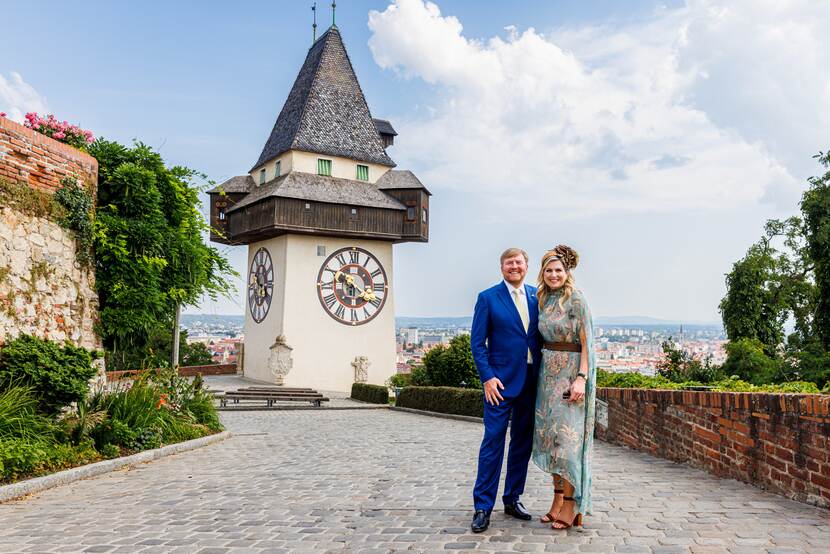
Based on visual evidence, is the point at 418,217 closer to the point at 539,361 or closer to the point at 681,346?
the point at 681,346

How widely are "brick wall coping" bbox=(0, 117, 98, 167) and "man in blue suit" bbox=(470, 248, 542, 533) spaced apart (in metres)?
6.21

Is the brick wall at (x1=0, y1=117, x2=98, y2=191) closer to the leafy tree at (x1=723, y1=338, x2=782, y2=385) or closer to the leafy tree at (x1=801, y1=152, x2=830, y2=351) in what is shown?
the leafy tree at (x1=723, y1=338, x2=782, y2=385)

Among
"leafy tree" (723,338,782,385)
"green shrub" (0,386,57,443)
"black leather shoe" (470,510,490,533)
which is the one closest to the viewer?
"black leather shoe" (470,510,490,533)

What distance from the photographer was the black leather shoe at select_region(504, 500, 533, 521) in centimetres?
538

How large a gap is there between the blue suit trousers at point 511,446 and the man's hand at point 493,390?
0.06 meters

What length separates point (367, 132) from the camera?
109ft

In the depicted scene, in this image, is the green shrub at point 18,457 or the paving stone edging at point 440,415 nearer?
the green shrub at point 18,457

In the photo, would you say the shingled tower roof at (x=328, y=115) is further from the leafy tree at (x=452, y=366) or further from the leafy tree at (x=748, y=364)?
the leafy tree at (x=748, y=364)

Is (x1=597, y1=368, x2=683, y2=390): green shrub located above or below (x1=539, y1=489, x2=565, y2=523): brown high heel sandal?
above

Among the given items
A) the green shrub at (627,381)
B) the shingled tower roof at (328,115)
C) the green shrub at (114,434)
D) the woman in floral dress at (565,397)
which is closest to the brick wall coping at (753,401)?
the woman in floral dress at (565,397)

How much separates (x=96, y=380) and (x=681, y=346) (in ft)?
59.4

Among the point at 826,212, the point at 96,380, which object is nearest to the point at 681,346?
the point at 826,212

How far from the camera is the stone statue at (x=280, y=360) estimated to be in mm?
29359

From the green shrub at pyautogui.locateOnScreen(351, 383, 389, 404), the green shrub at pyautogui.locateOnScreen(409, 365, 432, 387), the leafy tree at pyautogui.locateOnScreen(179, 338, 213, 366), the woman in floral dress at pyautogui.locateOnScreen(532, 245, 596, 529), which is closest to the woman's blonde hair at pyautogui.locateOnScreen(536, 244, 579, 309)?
the woman in floral dress at pyautogui.locateOnScreen(532, 245, 596, 529)
